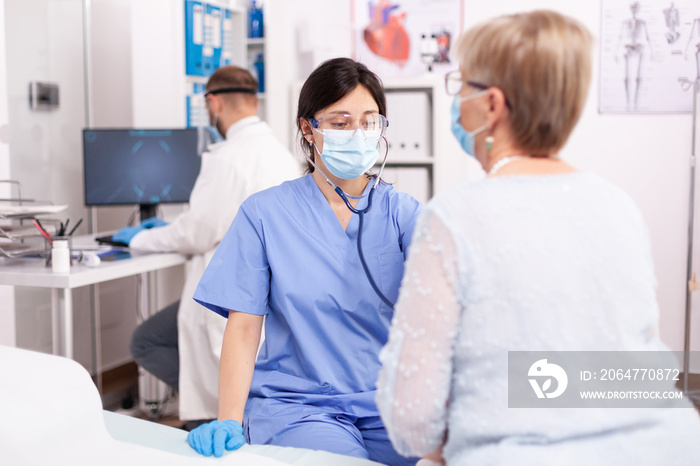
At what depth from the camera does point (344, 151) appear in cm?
142

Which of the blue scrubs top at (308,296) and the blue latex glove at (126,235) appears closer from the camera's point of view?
the blue scrubs top at (308,296)

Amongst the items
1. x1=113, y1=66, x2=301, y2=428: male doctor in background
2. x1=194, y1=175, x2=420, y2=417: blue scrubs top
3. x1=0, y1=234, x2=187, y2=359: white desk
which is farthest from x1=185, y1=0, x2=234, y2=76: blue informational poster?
x1=194, y1=175, x2=420, y2=417: blue scrubs top

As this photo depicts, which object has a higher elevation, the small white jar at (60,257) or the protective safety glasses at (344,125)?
the protective safety glasses at (344,125)

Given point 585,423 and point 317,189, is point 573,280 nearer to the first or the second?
point 585,423

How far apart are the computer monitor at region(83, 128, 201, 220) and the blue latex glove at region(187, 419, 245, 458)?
181 centimetres

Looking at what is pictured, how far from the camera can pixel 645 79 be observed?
11.0ft

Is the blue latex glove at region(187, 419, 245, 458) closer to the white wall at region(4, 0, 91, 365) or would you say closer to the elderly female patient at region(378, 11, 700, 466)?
the elderly female patient at region(378, 11, 700, 466)

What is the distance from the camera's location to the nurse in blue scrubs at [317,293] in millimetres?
1290

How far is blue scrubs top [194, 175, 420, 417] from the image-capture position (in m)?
1.32

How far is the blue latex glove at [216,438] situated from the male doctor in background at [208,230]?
45.7 inches

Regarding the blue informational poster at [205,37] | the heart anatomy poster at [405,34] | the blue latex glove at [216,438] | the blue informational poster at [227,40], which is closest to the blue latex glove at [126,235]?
the blue informational poster at [205,37]

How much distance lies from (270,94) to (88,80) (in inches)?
34.4

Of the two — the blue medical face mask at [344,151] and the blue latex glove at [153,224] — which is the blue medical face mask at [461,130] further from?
the blue latex glove at [153,224]

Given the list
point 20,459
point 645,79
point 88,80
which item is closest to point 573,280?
point 20,459
